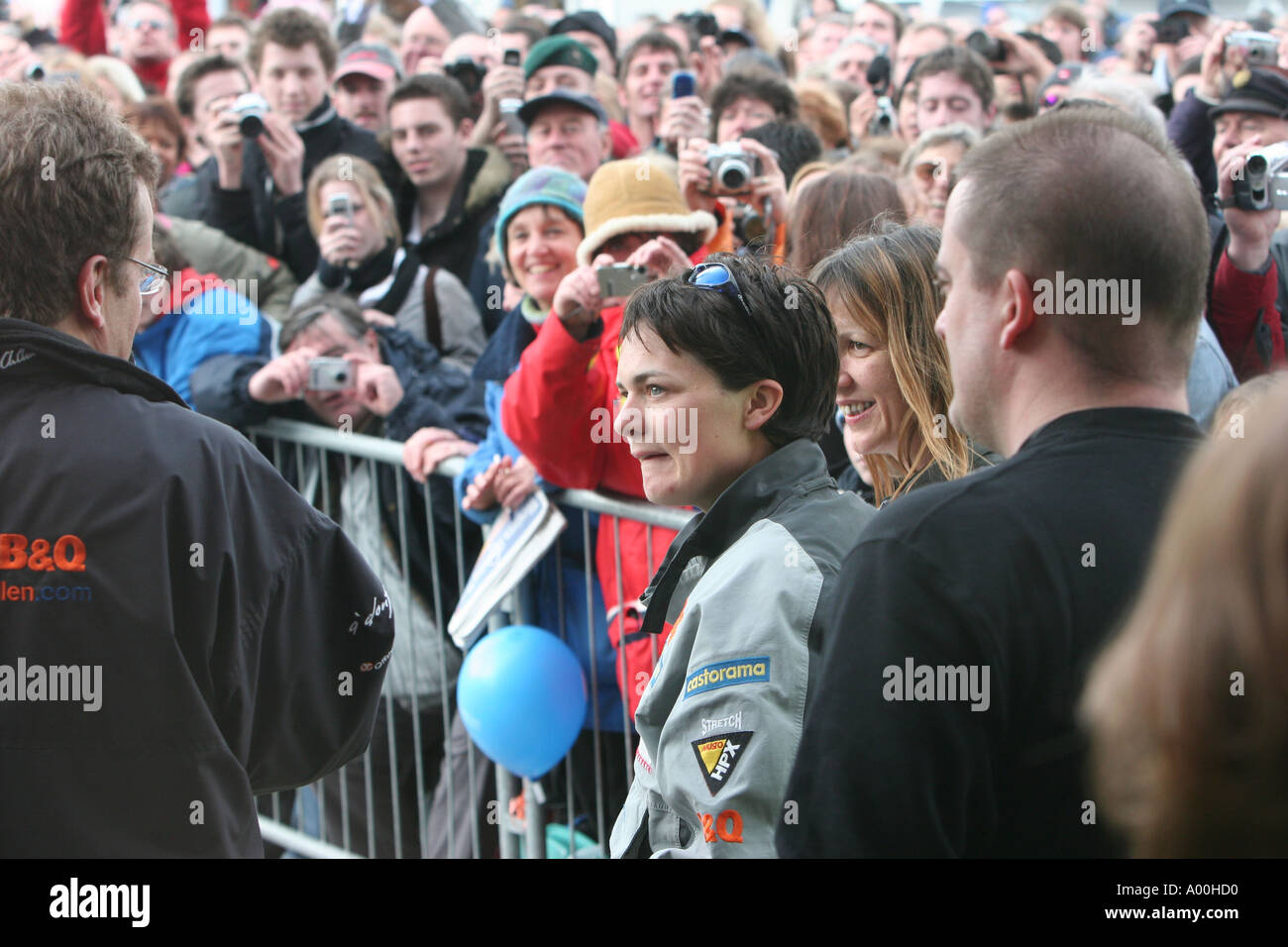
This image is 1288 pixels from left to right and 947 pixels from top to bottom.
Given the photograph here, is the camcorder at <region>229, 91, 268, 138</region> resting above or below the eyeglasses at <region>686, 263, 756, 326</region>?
above

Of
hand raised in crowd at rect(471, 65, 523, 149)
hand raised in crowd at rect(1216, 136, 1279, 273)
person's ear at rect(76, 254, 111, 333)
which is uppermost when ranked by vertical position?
hand raised in crowd at rect(471, 65, 523, 149)

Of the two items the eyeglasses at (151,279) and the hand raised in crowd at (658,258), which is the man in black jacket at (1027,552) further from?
the hand raised in crowd at (658,258)

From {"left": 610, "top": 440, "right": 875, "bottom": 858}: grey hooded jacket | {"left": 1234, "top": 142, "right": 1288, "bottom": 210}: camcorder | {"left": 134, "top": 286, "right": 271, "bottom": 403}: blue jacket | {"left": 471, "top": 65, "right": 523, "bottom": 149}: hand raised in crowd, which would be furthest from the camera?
{"left": 471, "top": 65, "right": 523, "bottom": 149}: hand raised in crowd

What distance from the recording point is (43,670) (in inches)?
75.0

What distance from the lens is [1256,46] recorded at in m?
4.76

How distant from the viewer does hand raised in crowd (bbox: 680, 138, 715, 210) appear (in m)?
4.34

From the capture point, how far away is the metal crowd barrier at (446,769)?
386cm

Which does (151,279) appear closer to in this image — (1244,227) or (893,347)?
(893,347)

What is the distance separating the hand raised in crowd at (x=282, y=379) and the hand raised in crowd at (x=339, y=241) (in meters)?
0.75

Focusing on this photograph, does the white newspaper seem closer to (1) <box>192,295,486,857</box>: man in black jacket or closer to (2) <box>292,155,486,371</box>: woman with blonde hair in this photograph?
(1) <box>192,295,486,857</box>: man in black jacket

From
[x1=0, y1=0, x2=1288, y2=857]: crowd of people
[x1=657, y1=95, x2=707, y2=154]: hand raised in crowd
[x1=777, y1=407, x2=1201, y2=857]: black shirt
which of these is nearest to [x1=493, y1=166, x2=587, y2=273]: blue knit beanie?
[x1=0, y1=0, x2=1288, y2=857]: crowd of people

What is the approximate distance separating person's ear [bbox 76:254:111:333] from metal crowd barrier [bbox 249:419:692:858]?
1.61 meters
